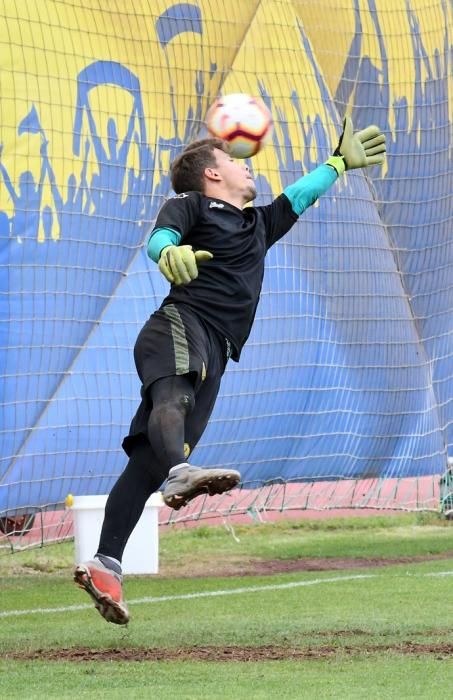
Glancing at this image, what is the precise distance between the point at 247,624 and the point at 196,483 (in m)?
2.28

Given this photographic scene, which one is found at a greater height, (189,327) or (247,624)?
(189,327)

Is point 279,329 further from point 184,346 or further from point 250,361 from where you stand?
point 184,346

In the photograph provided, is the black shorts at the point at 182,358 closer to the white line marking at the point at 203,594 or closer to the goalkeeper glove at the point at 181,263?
the goalkeeper glove at the point at 181,263

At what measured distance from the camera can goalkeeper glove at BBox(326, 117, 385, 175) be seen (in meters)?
6.88

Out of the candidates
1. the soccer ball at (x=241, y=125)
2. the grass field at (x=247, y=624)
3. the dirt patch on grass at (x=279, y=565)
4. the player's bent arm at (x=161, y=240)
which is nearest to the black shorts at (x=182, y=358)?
the player's bent arm at (x=161, y=240)

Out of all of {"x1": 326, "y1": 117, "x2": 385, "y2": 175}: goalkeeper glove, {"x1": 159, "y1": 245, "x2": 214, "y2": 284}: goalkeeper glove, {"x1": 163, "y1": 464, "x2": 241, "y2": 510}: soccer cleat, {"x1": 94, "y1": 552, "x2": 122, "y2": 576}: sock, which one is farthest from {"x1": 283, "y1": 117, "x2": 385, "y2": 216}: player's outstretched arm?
{"x1": 94, "y1": 552, "x2": 122, "y2": 576}: sock

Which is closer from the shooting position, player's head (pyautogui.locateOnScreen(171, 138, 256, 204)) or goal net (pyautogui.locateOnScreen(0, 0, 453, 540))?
player's head (pyautogui.locateOnScreen(171, 138, 256, 204))

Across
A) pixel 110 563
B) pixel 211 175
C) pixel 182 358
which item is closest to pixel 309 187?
pixel 211 175

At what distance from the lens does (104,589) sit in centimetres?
592

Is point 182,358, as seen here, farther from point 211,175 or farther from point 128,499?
point 211,175

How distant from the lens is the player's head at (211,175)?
6.48m

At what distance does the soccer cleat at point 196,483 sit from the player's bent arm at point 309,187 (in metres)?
1.58

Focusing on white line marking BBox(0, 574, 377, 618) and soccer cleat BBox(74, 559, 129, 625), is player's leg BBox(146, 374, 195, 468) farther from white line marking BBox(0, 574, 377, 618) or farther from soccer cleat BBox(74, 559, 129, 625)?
white line marking BBox(0, 574, 377, 618)

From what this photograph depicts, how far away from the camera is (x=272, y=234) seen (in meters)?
6.62
